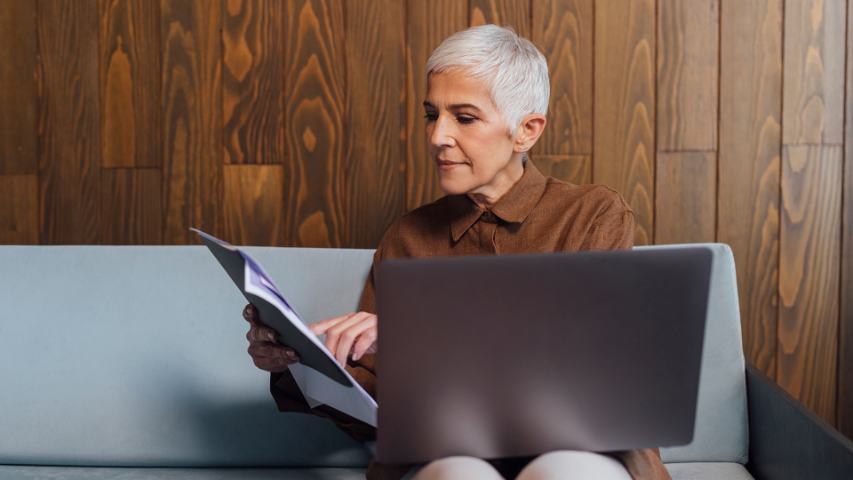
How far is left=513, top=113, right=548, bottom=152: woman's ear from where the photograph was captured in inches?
58.0

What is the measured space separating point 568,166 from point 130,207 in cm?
109

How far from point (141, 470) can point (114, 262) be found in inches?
16.5

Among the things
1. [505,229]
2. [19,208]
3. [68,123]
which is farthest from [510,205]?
[19,208]

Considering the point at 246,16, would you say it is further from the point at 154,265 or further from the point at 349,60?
the point at 154,265

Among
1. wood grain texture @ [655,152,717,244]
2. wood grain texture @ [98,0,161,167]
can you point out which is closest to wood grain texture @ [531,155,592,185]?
wood grain texture @ [655,152,717,244]

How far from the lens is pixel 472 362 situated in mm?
924

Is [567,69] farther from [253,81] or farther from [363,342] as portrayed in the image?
[363,342]

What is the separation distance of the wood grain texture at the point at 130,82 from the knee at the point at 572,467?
137 cm

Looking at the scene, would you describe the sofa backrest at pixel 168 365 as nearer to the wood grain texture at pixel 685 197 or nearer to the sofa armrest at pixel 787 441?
the sofa armrest at pixel 787 441

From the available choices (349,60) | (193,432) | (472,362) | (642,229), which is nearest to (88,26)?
(349,60)

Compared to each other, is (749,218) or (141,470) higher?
(749,218)

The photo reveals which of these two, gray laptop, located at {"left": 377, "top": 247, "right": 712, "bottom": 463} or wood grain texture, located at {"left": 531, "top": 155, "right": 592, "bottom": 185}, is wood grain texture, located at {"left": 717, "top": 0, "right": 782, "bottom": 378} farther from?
gray laptop, located at {"left": 377, "top": 247, "right": 712, "bottom": 463}

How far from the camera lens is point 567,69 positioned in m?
1.96

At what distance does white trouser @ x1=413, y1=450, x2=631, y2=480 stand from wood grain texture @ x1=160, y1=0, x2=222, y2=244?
3.87 feet
